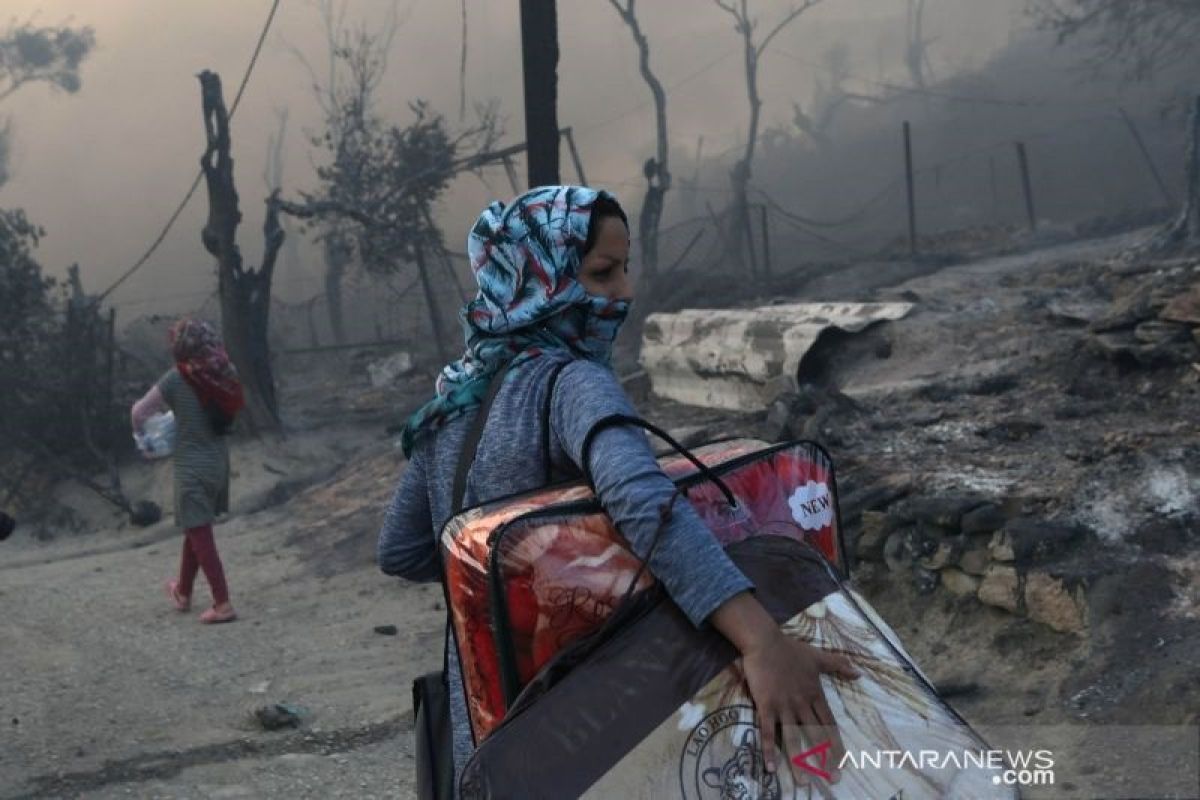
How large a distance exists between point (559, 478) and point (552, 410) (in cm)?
10

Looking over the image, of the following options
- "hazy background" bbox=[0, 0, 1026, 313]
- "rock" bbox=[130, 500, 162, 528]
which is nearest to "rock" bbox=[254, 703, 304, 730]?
"rock" bbox=[130, 500, 162, 528]

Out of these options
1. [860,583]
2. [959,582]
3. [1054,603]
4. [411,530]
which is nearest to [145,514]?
[860,583]

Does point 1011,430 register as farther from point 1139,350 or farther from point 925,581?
point 925,581

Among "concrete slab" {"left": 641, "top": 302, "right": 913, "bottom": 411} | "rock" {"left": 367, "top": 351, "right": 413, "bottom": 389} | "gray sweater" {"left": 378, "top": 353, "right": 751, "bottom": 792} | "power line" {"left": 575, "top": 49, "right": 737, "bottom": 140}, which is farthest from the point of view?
"power line" {"left": 575, "top": 49, "right": 737, "bottom": 140}

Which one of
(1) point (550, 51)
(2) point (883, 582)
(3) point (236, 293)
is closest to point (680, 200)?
(3) point (236, 293)

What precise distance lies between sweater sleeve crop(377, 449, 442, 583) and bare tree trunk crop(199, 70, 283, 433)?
9960 millimetres

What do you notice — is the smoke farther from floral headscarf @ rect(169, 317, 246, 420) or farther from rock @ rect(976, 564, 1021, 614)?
rock @ rect(976, 564, 1021, 614)

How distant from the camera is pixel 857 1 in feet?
132

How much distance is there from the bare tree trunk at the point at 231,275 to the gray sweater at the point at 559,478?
395 inches

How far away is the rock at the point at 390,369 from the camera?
14508 mm

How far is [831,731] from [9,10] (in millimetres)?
22437

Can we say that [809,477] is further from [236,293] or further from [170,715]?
[236,293]

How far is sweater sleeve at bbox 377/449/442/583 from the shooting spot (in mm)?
2217

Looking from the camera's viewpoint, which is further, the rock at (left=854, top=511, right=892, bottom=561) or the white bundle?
the white bundle
